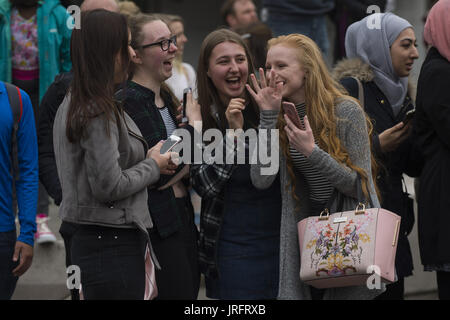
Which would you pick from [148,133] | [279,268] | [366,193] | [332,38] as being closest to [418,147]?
[366,193]

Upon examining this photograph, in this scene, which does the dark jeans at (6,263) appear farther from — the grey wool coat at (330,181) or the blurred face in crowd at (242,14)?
the blurred face in crowd at (242,14)

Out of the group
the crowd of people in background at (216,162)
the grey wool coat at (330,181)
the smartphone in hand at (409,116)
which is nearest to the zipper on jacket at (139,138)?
the crowd of people in background at (216,162)

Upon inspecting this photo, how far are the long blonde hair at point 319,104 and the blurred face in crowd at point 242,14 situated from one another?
3.92 metres

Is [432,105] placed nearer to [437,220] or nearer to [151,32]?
[437,220]

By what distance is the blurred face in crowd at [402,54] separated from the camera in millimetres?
5039

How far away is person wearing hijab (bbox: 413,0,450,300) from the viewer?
4535 mm

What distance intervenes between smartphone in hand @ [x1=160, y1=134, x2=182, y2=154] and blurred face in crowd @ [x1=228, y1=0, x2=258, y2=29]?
4342mm

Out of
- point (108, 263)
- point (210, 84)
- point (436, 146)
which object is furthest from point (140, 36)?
point (436, 146)

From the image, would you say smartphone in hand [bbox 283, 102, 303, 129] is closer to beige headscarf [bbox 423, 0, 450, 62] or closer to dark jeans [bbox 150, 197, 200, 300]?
dark jeans [bbox 150, 197, 200, 300]

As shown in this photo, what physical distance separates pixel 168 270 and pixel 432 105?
1.69 m

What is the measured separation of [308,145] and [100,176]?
1087mm

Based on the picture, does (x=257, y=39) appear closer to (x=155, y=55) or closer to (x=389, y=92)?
(x=389, y=92)

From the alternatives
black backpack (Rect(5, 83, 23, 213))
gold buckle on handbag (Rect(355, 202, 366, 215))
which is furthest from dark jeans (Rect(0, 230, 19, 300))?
gold buckle on handbag (Rect(355, 202, 366, 215))

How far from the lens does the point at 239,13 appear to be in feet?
27.6
